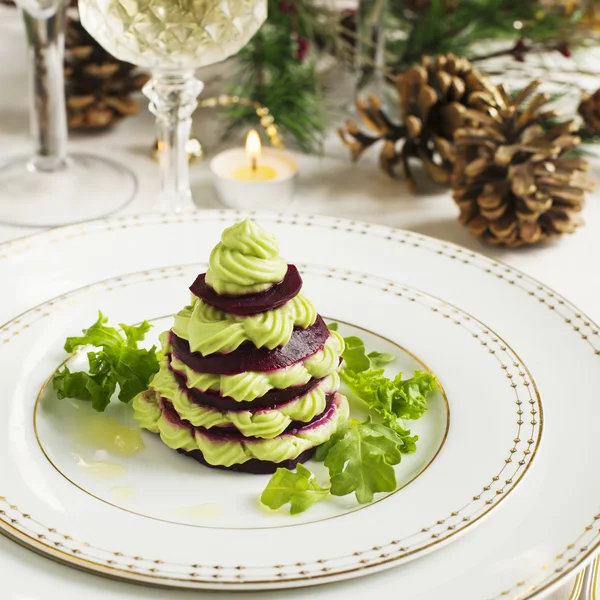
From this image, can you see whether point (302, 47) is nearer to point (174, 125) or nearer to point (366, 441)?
point (174, 125)

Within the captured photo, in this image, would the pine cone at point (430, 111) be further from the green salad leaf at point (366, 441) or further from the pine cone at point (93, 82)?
the green salad leaf at point (366, 441)

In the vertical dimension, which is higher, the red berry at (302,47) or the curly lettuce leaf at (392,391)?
the curly lettuce leaf at (392,391)

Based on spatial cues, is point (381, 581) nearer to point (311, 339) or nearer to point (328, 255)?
point (311, 339)

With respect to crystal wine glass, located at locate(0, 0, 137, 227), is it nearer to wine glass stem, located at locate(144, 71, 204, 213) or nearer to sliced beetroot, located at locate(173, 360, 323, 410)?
wine glass stem, located at locate(144, 71, 204, 213)

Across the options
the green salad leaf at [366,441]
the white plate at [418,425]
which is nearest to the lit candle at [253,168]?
the white plate at [418,425]

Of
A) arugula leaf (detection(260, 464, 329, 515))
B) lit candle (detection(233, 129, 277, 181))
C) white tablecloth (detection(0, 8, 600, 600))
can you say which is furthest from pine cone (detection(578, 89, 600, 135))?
arugula leaf (detection(260, 464, 329, 515))

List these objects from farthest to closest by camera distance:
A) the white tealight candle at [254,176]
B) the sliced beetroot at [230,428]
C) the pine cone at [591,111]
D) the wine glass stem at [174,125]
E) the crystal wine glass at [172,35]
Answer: the pine cone at [591,111]
the white tealight candle at [254,176]
the wine glass stem at [174,125]
the crystal wine glass at [172,35]
the sliced beetroot at [230,428]

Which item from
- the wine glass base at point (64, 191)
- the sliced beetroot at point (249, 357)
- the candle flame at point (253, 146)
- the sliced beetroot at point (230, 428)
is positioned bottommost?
the wine glass base at point (64, 191)
